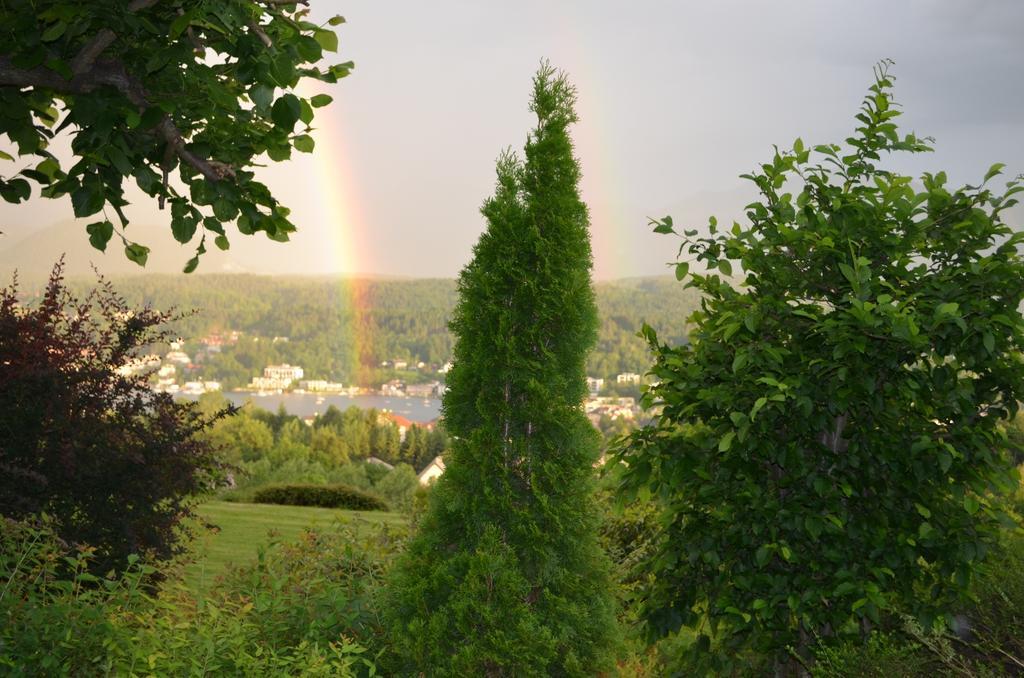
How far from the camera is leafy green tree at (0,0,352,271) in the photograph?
3.73m

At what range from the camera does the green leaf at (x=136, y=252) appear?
17.7 feet

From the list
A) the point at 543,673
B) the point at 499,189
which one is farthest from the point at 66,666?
the point at 499,189

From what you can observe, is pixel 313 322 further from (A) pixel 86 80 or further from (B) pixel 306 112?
(B) pixel 306 112

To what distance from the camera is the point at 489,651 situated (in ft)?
14.7

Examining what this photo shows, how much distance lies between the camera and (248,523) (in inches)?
603

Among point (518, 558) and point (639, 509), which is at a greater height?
point (518, 558)

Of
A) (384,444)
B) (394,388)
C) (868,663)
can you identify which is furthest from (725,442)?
(394,388)

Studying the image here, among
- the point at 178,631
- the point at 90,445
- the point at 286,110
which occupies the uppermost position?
the point at 286,110

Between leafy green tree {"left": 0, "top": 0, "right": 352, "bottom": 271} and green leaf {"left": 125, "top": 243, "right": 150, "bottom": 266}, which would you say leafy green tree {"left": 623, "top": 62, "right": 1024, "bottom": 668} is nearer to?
leafy green tree {"left": 0, "top": 0, "right": 352, "bottom": 271}

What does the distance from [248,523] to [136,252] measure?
10.9 metres

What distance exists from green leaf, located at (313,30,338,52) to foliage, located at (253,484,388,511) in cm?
1501

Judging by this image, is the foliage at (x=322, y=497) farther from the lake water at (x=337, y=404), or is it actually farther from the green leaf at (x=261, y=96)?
the green leaf at (x=261, y=96)

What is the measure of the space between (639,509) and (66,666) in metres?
6.54

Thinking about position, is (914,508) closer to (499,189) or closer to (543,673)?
(543,673)
